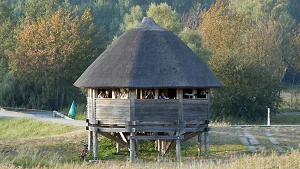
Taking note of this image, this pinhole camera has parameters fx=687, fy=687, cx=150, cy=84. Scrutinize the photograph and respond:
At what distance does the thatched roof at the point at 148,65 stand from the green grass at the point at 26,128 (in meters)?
8.34

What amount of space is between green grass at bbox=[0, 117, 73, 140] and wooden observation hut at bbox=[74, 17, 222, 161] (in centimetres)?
810

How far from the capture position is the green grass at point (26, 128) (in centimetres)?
3838

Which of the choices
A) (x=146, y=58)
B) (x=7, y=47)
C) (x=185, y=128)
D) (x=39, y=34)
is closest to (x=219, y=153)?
(x=185, y=128)

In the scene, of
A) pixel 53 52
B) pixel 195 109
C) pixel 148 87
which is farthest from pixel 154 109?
pixel 53 52

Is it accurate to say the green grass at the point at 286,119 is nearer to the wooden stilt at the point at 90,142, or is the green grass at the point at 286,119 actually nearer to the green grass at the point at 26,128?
the green grass at the point at 26,128

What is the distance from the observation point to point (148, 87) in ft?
90.7

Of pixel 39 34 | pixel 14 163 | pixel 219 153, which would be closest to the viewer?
pixel 14 163

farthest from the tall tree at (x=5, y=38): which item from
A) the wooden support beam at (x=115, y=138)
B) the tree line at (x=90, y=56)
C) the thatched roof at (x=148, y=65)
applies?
the thatched roof at (x=148, y=65)

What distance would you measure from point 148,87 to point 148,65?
4.25 ft

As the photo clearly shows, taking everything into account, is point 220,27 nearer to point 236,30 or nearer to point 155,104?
point 236,30

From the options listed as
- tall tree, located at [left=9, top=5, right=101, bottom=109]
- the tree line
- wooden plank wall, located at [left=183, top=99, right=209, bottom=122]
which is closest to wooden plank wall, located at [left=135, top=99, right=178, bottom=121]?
wooden plank wall, located at [left=183, top=99, right=209, bottom=122]

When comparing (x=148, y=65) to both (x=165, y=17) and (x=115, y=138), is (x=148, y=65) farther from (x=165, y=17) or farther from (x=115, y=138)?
(x=165, y=17)

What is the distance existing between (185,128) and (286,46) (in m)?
40.7

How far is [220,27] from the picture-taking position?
2299 inches
